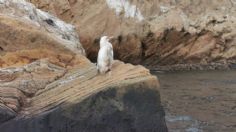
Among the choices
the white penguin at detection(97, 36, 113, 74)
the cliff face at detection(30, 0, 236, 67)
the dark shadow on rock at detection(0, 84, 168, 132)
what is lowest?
the dark shadow on rock at detection(0, 84, 168, 132)

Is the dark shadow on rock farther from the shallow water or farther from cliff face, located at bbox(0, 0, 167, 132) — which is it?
the shallow water

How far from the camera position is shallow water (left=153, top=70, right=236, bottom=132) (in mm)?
16703

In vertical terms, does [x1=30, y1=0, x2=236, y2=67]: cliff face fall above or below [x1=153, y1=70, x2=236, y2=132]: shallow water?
above

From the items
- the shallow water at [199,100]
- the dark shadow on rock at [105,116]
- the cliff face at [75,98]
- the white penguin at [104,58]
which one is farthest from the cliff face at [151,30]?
the dark shadow on rock at [105,116]

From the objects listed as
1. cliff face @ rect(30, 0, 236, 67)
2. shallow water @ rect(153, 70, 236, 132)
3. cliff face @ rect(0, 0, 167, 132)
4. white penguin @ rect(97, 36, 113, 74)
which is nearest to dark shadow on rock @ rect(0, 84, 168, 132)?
cliff face @ rect(0, 0, 167, 132)

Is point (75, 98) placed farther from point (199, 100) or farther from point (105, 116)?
point (199, 100)

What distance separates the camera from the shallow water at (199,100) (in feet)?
54.8

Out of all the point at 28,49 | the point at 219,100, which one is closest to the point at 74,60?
the point at 28,49

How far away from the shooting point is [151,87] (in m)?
12.9

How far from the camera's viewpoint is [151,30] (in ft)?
96.5

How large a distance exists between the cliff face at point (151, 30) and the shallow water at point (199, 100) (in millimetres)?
2416

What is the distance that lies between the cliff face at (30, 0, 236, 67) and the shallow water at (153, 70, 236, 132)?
2416mm

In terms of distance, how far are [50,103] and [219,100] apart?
902 cm

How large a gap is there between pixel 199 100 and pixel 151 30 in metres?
9.63
